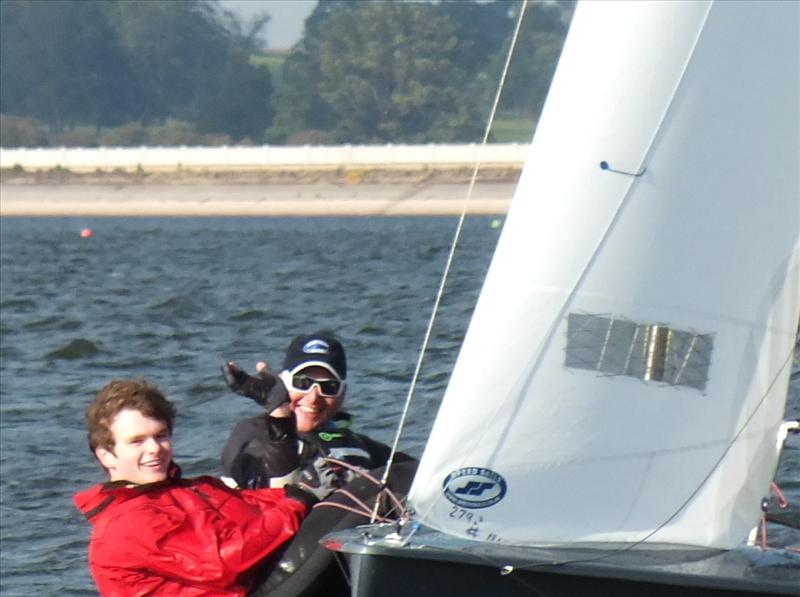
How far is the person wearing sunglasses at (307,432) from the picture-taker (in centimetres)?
410

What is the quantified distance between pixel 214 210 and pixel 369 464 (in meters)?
50.7

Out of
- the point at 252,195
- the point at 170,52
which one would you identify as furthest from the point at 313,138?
the point at 170,52

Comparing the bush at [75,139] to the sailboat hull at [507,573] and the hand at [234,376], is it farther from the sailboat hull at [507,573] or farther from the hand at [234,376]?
the sailboat hull at [507,573]

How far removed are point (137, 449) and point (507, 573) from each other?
76 cm

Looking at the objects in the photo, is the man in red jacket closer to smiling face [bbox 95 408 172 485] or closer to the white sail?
smiling face [bbox 95 408 172 485]

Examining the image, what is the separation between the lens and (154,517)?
11.5 feet

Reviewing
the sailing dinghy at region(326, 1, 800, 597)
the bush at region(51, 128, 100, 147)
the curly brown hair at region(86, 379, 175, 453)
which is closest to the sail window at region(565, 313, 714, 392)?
the sailing dinghy at region(326, 1, 800, 597)

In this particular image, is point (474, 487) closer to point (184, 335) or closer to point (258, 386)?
point (258, 386)

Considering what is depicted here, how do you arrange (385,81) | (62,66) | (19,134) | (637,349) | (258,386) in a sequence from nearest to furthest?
1. (637,349)
2. (258,386)
3. (19,134)
4. (385,81)
5. (62,66)

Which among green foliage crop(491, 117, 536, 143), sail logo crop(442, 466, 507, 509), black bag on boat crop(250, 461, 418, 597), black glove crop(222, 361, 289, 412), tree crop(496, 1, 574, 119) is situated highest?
tree crop(496, 1, 574, 119)

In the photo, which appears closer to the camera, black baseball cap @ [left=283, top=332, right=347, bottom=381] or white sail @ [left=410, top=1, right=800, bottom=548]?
white sail @ [left=410, top=1, right=800, bottom=548]

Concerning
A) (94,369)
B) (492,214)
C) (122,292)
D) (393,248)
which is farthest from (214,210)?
(94,369)

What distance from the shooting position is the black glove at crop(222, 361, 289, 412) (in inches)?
150

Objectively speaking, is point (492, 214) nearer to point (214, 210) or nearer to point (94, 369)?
point (214, 210)
